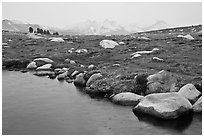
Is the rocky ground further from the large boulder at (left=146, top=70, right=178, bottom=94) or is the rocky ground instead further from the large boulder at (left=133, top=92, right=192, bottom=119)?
the large boulder at (left=133, top=92, right=192, bottom=119)

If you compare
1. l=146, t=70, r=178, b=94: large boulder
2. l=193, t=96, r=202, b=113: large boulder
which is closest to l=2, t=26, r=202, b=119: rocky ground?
l=146, t=70, r=178, b=94: large boulder

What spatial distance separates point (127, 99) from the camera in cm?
2675

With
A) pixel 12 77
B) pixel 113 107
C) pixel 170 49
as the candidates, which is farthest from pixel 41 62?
pixel 113 107

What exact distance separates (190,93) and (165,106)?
13.2ft

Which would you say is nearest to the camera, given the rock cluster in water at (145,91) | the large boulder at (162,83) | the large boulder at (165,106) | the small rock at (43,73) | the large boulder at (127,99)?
the large boulder at (165,106)

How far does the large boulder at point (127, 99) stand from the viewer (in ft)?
86.5

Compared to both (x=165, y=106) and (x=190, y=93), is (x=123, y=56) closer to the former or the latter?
A: (x=190, y=93)

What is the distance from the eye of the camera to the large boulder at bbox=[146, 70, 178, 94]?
27.8 metres

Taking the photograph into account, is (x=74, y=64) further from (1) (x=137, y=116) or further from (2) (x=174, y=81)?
(1) (x=137, y=116)

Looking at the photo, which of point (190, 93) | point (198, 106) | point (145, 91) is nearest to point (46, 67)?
point (145, 91)

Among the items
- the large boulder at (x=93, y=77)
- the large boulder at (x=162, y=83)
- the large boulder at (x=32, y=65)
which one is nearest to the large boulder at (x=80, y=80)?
the large boulder at (x=93, y=77)

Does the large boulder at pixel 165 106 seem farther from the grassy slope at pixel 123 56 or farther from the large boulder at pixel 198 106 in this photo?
the grassy slope at pixel 123 56

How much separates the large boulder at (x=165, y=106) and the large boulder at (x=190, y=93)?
1710mm

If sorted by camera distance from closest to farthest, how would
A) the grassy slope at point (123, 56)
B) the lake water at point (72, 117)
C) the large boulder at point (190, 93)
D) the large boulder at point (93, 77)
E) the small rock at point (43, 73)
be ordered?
the lake water at point (72, 117) < the large boulder at point (190, 93) < the large boulder at point (93, 77) < the grassy slope at point (123, 56) < the small rock at point (43, 73)
